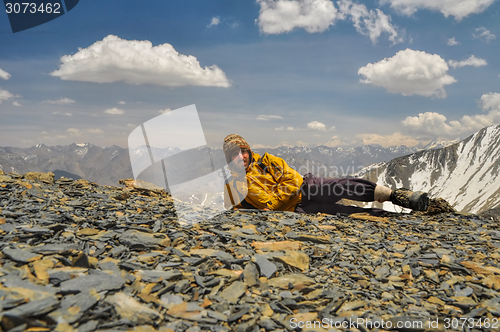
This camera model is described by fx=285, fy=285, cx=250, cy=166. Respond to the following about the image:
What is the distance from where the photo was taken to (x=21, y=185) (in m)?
8.90

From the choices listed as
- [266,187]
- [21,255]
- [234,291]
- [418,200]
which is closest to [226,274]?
[234,291]

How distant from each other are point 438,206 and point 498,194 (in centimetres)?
22920

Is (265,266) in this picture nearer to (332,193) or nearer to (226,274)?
(226,274)

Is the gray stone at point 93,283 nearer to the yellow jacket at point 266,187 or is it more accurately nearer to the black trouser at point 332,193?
the yellow jacket at point 266,187

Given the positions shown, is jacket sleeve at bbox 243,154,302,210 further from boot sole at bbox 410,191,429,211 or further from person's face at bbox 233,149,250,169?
boot sole at bbox 410,191,429,211

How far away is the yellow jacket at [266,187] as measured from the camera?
9.96 meters

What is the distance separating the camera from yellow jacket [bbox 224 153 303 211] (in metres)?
9.96

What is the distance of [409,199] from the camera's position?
374 inches

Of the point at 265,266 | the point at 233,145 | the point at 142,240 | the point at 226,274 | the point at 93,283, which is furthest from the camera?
the point at 233,145

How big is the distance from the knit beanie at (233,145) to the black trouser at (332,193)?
8.53 feet

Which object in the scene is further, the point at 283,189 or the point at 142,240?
the point at 283,189

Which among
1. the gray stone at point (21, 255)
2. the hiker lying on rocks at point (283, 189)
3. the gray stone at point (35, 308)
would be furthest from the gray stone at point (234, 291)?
the hiker lying on rocks at point (283, 189)

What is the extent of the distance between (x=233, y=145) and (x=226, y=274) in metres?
6.13

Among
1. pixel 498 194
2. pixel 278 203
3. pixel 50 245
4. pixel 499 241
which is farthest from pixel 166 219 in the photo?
pixel 498 194
